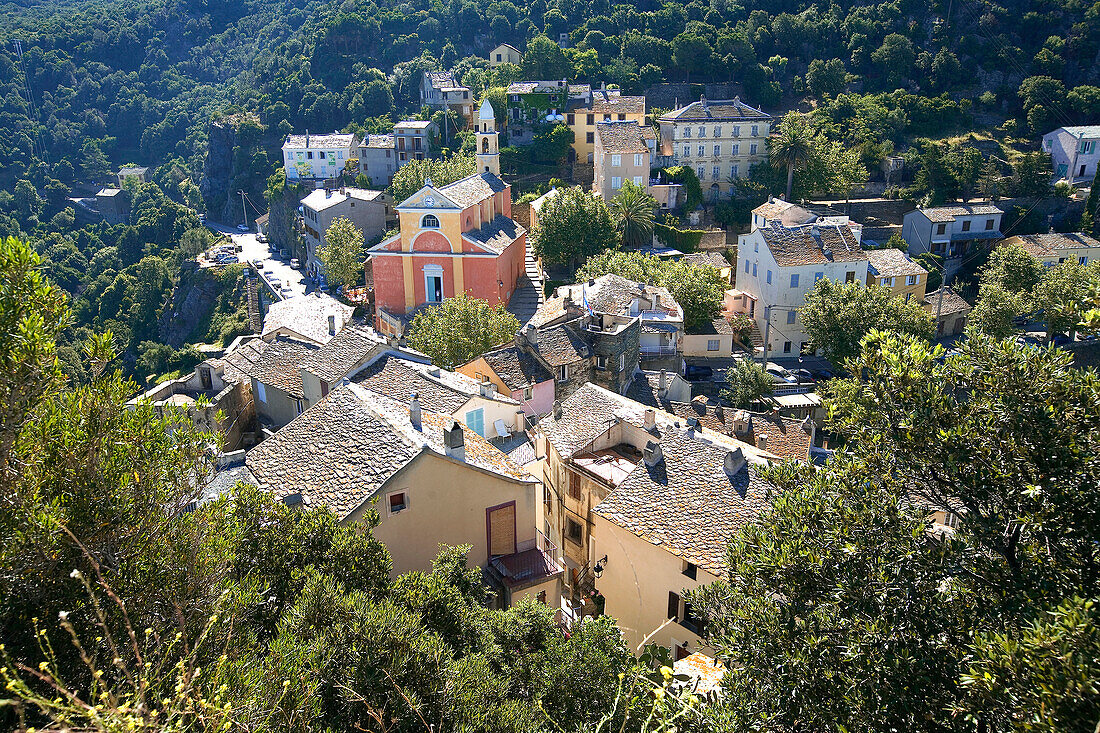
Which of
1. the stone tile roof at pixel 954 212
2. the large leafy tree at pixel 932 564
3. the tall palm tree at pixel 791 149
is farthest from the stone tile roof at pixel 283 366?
the stone tile roof at pixel 954 212

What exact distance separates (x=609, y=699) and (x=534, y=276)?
161 ft

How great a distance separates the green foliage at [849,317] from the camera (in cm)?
4303

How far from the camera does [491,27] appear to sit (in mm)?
107000

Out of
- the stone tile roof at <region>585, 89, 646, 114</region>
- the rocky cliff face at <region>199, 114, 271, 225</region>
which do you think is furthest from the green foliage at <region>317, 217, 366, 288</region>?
the rocky cliff face at <region>199, 114, 271, 225</region>

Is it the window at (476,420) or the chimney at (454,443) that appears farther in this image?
the window at (476,420)

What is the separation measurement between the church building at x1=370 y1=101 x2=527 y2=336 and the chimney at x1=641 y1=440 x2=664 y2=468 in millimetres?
30197

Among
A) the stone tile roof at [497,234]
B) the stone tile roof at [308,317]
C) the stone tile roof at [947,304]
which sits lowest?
the stone tile roof at [947,304]

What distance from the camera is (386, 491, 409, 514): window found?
17.0 m

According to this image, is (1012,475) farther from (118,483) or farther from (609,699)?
(118,483)

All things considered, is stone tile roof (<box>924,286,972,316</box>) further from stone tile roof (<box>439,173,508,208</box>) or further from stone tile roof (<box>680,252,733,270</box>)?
stone tile roof (<box>439,173,508,208</box>)

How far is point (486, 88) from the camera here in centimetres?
8631

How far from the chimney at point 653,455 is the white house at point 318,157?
2822 inches

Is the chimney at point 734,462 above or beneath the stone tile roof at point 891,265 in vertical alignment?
above

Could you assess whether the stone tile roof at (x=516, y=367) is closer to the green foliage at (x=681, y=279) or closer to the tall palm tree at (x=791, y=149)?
the green foliage at (x=681, y=279)
